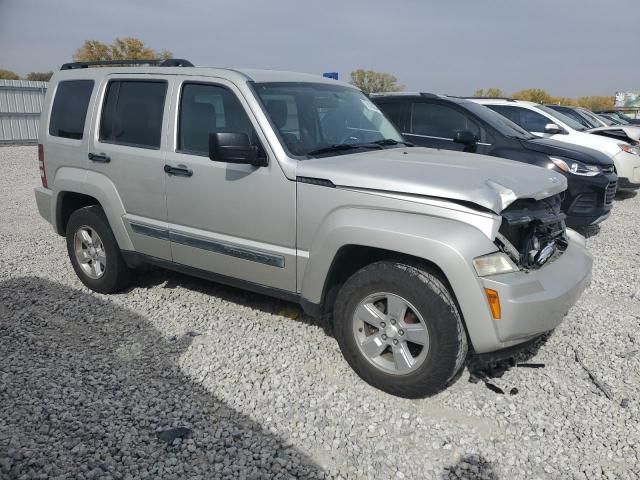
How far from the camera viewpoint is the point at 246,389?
11.0 feet

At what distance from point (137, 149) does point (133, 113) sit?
0.34m

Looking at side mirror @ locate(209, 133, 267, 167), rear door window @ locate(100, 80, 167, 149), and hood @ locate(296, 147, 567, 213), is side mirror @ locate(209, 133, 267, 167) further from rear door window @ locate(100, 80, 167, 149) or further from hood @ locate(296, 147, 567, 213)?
rear door window @ locate(100, 80, 167, 149)

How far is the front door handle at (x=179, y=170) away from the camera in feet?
12.9

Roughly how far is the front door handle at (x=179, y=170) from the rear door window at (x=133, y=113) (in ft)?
0.86

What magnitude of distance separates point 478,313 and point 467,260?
0.30 metres

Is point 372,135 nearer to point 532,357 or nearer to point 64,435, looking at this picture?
point 532,357

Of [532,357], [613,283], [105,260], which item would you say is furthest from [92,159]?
[613,283]

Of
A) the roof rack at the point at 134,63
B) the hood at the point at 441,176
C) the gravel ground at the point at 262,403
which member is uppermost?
the roof rack at the point at 134,63

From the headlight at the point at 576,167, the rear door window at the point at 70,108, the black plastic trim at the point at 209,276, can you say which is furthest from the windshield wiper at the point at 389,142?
the headlight at the point at 576,167

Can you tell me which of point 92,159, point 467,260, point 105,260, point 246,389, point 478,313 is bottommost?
point 246,389

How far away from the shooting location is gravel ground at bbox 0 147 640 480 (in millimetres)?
2672

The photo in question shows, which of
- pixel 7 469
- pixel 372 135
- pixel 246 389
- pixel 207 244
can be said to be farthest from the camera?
pixel 372 135

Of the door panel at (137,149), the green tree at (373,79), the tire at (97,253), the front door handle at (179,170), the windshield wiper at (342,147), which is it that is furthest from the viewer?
the green tree at (373,79)

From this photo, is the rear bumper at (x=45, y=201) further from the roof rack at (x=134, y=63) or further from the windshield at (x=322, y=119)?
the windshield at (x=322, y=119)
